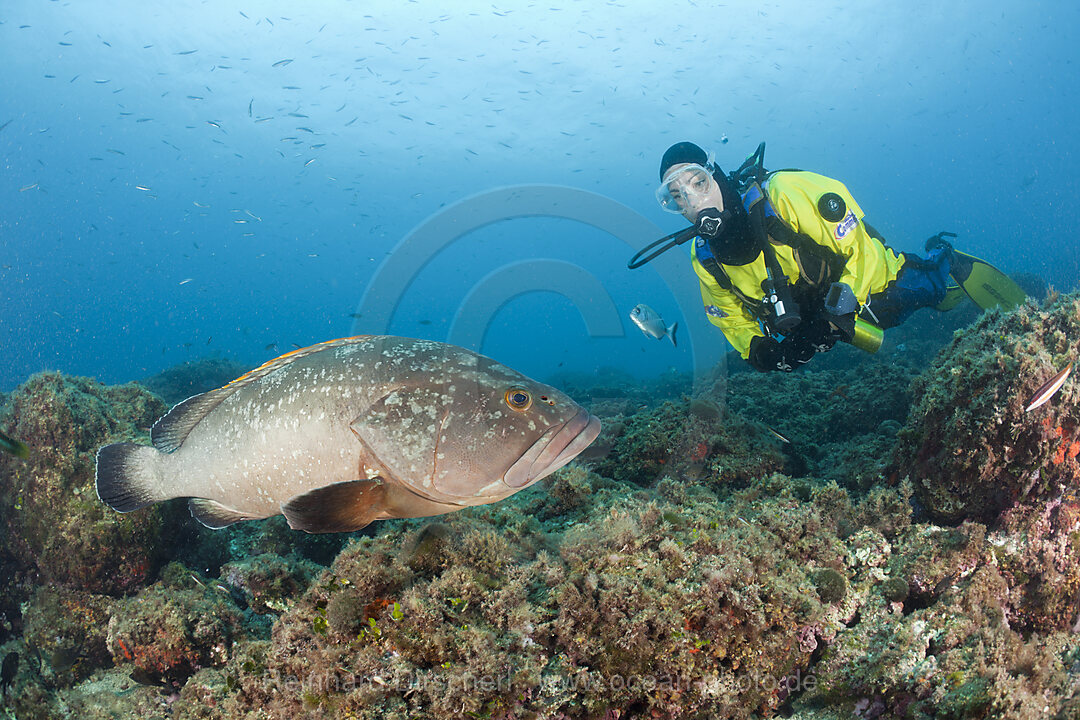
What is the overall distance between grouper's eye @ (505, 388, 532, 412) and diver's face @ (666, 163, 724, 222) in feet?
12.8

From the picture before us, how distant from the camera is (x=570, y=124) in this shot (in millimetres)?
48250

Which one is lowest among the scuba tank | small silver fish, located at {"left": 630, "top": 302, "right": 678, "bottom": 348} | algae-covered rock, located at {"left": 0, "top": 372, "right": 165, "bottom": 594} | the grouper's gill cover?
algae-covered rock, located at {"left": 0, "top": 372, "right": 165, "bottom": 594}

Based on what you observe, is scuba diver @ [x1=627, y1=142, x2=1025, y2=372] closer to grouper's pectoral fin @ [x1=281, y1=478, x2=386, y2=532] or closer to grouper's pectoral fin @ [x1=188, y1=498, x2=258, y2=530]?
grouper's pectoral fin @ [x1=281, y1=478, x2=386, y2=532]

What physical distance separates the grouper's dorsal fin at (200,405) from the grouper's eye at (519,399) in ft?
3.41

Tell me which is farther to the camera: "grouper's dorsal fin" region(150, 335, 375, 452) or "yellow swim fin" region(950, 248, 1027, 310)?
"yellow swim fin" region(950, 248, 1027, 310)

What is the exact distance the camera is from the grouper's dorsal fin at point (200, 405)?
105 inches

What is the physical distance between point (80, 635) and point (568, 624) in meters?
4.78

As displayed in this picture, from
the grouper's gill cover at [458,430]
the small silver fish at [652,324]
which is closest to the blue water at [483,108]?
the small silver fish at [652,324]

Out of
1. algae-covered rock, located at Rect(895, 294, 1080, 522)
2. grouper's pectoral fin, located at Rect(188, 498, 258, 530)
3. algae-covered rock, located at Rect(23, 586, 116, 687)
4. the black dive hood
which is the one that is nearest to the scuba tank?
the black dive hood

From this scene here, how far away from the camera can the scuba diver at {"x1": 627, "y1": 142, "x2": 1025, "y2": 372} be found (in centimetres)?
481

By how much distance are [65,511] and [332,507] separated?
441cm

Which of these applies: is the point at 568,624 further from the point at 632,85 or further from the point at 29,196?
the point at 29,196

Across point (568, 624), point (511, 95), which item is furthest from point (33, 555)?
point (511, 95)

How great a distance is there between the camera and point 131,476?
271 centimetres
